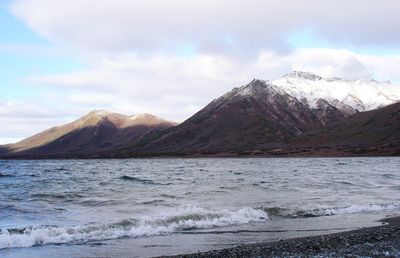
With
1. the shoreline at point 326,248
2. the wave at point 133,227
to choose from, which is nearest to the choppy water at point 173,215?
the wave at point 133,227

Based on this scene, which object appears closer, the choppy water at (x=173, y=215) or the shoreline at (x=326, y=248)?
the shoreline at (x=326, y=248)

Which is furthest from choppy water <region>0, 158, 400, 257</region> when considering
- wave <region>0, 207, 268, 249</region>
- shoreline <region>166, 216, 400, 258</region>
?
shoreline <region>166, 216, 400, 258</region>

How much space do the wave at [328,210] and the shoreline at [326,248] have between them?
11.7 meters

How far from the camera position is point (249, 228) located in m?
29.1

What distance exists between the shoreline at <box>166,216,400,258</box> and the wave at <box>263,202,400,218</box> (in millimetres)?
11731

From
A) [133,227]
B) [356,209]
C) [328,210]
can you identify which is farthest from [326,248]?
[356,209]

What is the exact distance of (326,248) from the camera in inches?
782

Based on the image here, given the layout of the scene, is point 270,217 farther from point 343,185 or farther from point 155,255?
point 343,185

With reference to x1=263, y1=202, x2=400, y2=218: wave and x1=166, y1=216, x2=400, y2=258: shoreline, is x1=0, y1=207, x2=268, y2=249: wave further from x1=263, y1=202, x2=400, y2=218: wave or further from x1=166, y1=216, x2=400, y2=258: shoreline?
x1=166, y1=216, x2=400, y2=258: shoreline

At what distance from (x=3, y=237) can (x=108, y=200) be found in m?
18.4

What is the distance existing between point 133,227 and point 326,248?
1168 centimetres

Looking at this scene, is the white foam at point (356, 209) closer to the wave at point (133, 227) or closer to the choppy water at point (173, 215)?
the choppy water at point (173, 215)

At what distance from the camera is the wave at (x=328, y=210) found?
35.0m

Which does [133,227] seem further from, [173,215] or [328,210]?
[328,210]
